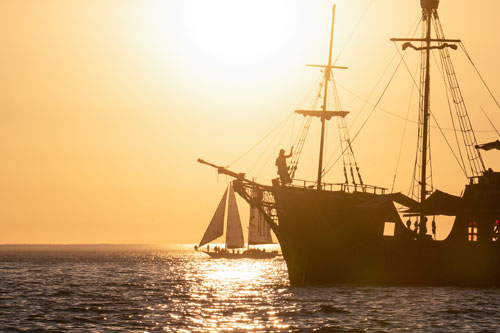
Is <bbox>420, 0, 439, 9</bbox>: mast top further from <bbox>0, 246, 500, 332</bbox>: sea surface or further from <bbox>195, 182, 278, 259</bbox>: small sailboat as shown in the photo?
<bbox>195, 182, 278, 259</bbox>: small sailboat

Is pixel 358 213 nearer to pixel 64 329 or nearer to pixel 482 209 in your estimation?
pixel 482 209

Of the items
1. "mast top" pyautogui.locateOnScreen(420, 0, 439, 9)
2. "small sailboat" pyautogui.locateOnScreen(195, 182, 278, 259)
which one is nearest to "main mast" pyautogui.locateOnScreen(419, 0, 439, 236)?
"mast top" pyautogui.locateOnScreen(420, 0, 439, 9)

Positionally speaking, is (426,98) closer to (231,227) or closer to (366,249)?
(366,249)

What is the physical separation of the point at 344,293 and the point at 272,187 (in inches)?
434

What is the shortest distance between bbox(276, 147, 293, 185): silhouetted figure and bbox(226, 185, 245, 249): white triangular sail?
72.0 meters

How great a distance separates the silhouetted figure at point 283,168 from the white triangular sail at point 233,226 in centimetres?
7204

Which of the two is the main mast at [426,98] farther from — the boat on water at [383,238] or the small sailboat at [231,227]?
the small sailboat at [231,227]

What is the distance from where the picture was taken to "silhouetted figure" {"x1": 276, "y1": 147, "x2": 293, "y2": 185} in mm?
58375

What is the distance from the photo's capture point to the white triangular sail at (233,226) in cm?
13375

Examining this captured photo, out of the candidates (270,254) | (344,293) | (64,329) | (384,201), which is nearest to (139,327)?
(64,329)

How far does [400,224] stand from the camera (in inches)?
A: 2277

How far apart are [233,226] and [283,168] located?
7706cm

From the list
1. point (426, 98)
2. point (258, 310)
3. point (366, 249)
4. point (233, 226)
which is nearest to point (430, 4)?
point (426, 98)

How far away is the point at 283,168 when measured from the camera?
5922 centimetres
